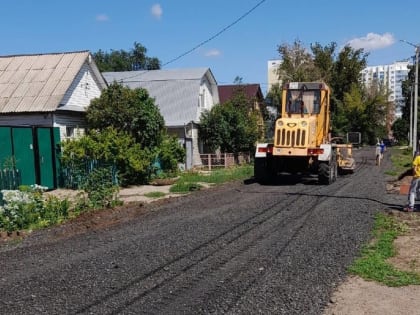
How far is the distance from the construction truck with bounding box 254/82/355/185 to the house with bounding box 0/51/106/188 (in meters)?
7.89

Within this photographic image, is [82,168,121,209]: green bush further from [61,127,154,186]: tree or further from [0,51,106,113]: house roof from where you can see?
[0,51,106,113]: house roof

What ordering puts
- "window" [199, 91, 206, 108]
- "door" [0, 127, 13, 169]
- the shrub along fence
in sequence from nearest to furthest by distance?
"door" [0, 127, 13, 169] < the shrub along fence < "window" [199, 91, 206, 108]

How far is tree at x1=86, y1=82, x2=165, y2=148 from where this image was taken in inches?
849

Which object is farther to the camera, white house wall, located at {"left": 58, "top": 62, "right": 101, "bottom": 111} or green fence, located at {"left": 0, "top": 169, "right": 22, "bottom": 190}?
white house wall, located at {"left": 58, "top": 62, "right": 101, "bottom": 111}

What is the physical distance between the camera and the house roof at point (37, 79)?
2006 centimetres

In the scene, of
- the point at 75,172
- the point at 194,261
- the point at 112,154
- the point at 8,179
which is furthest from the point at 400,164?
the point at 194,261

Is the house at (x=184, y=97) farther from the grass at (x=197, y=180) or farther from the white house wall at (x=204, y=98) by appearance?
the grass at (x=197, y=180)

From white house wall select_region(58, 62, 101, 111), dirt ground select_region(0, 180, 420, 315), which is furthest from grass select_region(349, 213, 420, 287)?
white house wall select_region(58, 62, 101, 111)

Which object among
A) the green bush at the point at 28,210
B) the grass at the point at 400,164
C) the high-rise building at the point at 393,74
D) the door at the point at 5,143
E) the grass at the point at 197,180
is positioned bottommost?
the grass at the point at 400,164

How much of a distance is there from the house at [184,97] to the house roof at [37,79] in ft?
27.0

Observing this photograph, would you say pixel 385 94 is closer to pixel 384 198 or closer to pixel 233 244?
pixel 384 198

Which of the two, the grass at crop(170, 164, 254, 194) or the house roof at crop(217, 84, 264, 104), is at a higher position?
the house roof at crop(217, 84, 264, 104)

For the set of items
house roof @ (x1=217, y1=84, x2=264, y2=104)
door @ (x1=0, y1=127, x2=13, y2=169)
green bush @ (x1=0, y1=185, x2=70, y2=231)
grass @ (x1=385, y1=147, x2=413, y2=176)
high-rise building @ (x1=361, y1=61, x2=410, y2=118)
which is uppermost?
high-rise building @ (x1=361, y1=61, x2=410, y2=118)

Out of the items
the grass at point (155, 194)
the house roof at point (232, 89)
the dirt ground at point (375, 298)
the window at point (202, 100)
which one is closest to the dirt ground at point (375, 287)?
the dirt ground at point (375, 298)
